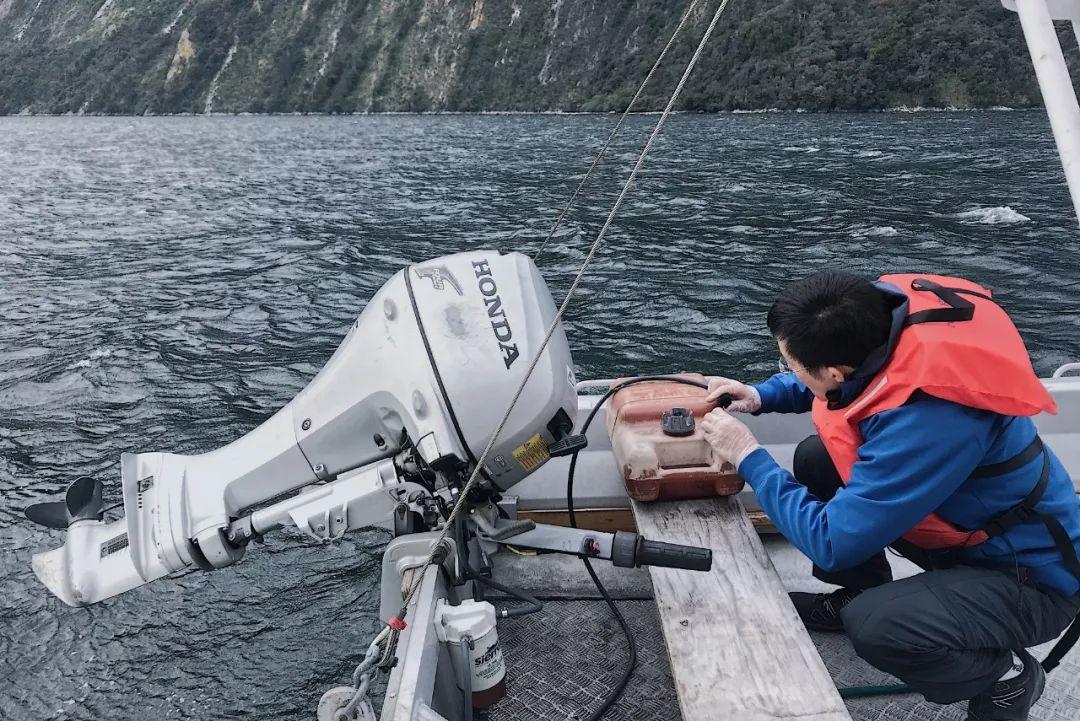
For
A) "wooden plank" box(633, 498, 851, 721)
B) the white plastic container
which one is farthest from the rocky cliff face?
the white plastic container

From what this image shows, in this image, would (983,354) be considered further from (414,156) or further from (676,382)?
(414,156)

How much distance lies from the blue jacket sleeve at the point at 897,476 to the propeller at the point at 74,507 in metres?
2.57

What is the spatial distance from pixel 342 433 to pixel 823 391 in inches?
61.7

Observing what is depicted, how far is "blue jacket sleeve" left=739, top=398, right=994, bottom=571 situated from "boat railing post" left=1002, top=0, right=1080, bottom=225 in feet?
2.53

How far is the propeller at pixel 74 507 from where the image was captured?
3.05 m

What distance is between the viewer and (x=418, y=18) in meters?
127

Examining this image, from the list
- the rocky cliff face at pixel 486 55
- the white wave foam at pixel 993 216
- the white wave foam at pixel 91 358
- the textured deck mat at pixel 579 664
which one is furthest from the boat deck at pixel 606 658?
the rocky cliff face at pixel 486 55

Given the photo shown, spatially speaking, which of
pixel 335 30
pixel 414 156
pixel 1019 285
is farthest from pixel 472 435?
pixel 335 30

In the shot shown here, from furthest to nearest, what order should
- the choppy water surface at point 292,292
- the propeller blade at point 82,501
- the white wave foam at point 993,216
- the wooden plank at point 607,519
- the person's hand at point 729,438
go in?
1. the white wave foam at point 993,216
2. the choppy water surface at point 292,292
3. the wooden plank at point 607,519
4. the propeller blade at point 82,501
5. the person's hand at point 729,438

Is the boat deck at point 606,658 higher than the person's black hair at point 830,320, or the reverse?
the person's black hair at point 830,320

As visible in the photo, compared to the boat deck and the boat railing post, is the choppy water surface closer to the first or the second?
the boat deck

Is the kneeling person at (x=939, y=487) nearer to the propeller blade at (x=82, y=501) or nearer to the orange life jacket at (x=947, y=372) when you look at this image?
the orange life jacket at (x=947, y=372)

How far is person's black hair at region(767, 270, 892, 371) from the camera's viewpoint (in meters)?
2.23

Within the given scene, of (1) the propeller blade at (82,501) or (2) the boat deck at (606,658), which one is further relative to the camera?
(1) the propeller blade at (82,501)
